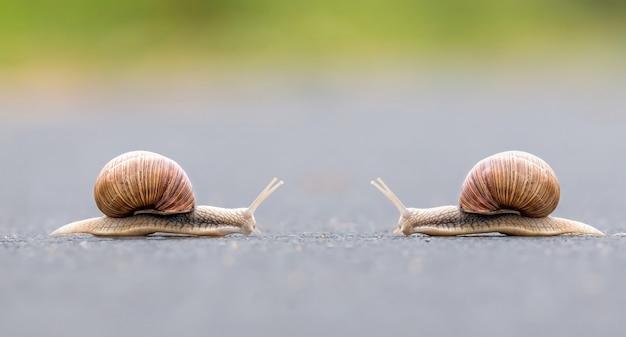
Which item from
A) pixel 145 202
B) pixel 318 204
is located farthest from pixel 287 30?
pixel 145 202

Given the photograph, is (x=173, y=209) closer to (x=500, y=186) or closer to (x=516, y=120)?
(x=500, y=186)

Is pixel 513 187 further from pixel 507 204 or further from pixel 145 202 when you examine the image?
pixel 145 202

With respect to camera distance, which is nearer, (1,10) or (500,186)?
(500,186)

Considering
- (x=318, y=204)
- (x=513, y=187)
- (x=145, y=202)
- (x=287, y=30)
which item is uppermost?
(x=287, y=30)

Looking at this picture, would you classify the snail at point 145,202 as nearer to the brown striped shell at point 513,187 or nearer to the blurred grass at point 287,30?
the brown striped shell at point 513,187

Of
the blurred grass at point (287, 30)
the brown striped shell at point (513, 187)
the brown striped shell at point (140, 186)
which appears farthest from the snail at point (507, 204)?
the blurred grass at point (287, 30)

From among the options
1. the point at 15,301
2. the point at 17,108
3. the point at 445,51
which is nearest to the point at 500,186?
the point at 15,301

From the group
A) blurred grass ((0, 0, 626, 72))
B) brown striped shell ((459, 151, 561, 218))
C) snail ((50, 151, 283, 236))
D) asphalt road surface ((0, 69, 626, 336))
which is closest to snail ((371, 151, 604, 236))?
brown striped shell ((459, 151, 561, 218))
